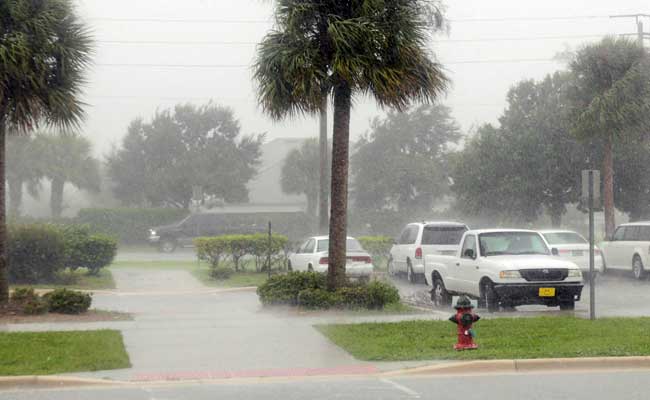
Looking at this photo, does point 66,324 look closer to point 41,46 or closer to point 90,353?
point 90,353

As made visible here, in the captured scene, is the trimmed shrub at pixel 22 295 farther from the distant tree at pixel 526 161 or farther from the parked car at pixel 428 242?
the distant tree at pixel 526 161

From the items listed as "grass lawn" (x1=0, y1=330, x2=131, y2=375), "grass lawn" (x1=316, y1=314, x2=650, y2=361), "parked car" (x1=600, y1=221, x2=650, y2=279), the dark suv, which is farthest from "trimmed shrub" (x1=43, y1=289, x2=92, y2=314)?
the dark suv

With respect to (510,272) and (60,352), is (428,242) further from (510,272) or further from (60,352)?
(60,352)

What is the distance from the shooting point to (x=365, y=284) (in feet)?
65.9

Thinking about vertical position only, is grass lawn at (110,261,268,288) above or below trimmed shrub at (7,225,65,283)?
below

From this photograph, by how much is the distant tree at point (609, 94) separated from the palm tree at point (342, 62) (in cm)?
1526

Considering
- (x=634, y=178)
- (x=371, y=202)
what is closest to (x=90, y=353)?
(x=634, y=178)

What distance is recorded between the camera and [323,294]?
757 inches

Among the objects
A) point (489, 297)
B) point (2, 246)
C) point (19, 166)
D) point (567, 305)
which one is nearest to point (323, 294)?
point (489, 297)

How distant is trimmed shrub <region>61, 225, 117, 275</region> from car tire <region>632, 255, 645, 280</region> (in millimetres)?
14993

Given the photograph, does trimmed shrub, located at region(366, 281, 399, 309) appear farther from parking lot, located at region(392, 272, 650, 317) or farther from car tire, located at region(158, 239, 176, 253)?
car tire, located at region(158, 239, 176, 253)

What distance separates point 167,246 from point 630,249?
27782mm

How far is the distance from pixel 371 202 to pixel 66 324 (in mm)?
47470

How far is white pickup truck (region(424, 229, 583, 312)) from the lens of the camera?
1833cm
